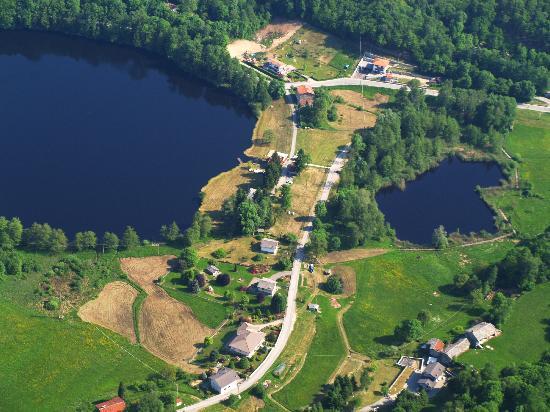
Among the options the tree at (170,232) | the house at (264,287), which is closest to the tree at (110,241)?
the tree at (170,232)

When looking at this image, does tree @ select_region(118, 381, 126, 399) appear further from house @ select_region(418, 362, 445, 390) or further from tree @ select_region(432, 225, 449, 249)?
tree @ select_region(432, 225, 449, 249)

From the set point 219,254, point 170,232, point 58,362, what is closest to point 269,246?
point 219,254

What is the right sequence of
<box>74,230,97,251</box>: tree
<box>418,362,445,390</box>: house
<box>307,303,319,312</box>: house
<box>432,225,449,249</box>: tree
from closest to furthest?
<box>418,362,445,390</box>: house, <box>307,303,319,312</box>: house, <box>74,230,97,251</box>: tree, <box>432,225,449,249</box>: tree

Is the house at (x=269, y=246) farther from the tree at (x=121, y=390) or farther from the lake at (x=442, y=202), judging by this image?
the tree at (x=121, y=390)

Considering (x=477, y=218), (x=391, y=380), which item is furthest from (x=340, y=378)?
(x=477, y=218)

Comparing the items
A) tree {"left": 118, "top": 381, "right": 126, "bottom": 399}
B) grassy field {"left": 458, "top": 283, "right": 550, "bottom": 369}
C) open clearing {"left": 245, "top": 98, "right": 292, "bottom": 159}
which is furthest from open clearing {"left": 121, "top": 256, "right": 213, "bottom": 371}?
open clearing {"left": 245, "top": 98, "right": 292, "bottom": 159}

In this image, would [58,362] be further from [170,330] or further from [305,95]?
[305,95]
